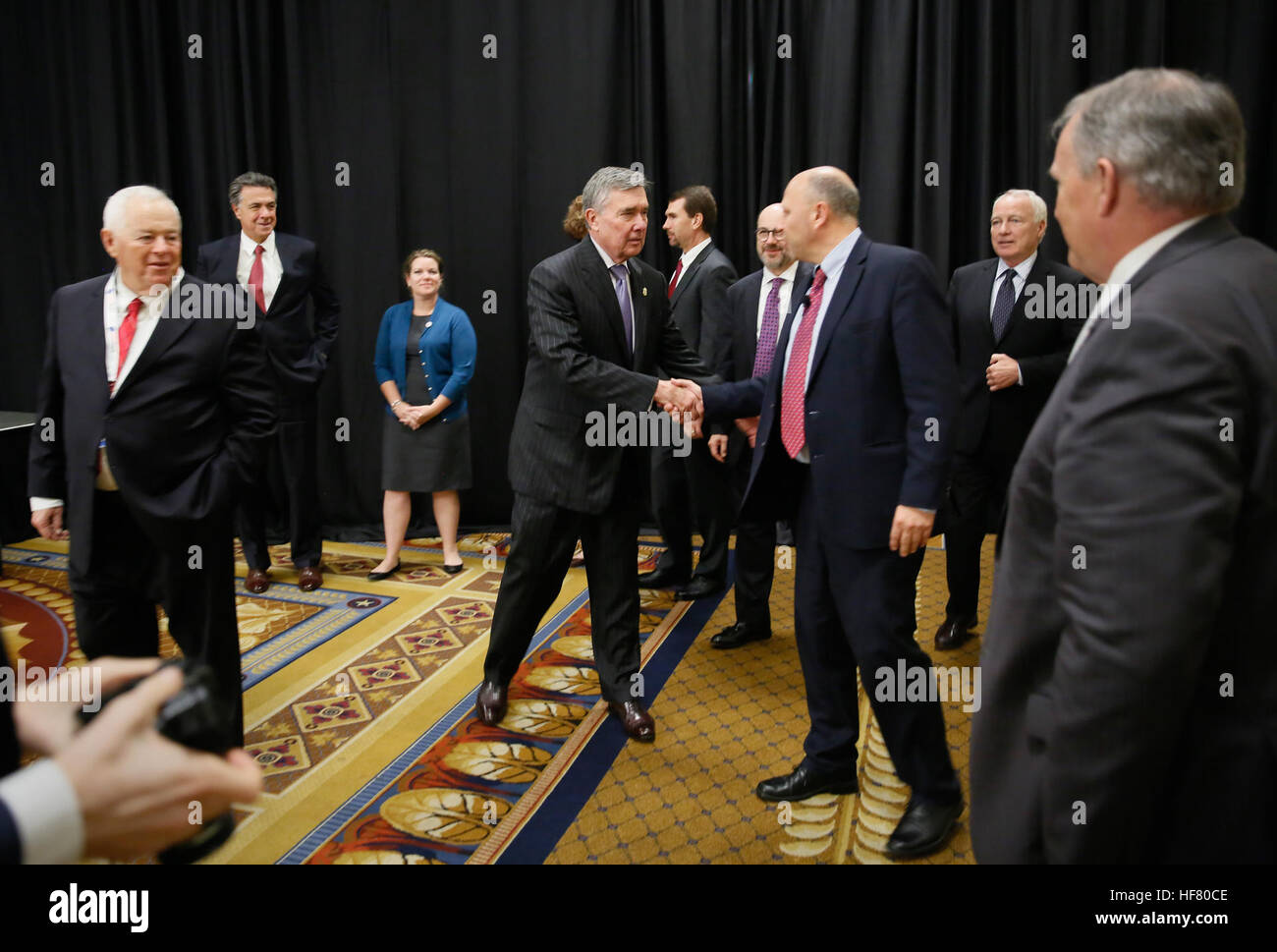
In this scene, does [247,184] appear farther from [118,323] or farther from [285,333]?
[118,323]

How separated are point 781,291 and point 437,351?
80.4 inches

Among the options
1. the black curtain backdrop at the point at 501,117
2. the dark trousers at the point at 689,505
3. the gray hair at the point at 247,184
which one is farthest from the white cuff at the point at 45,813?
the black curtain backdrop at the point at 501,117

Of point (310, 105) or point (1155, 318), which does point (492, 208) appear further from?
point (1155, 318)

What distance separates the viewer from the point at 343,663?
13.4 feet

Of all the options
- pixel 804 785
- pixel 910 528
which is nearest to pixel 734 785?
pixel 804 785

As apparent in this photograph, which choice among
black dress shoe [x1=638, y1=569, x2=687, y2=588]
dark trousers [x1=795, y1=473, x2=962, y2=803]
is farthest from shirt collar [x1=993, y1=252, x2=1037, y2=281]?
black dress shoe [x1=638, y1=569, x2=687, y2=588]

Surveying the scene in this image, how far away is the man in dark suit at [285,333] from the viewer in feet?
16.3

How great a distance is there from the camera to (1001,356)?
3.92 metres

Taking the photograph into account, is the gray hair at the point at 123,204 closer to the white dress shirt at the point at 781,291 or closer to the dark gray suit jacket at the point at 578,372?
the dark gray suit jacket at the point at 578,372

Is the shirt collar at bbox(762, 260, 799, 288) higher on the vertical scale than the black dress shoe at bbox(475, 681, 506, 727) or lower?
higher

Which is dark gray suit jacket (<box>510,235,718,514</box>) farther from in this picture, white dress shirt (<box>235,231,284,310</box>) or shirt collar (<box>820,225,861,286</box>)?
white dress shirt (<box>235,231,284,310</box>)

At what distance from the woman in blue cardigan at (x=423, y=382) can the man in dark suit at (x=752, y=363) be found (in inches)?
62.7

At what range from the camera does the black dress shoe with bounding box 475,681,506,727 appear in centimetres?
348

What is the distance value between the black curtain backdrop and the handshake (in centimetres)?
328
